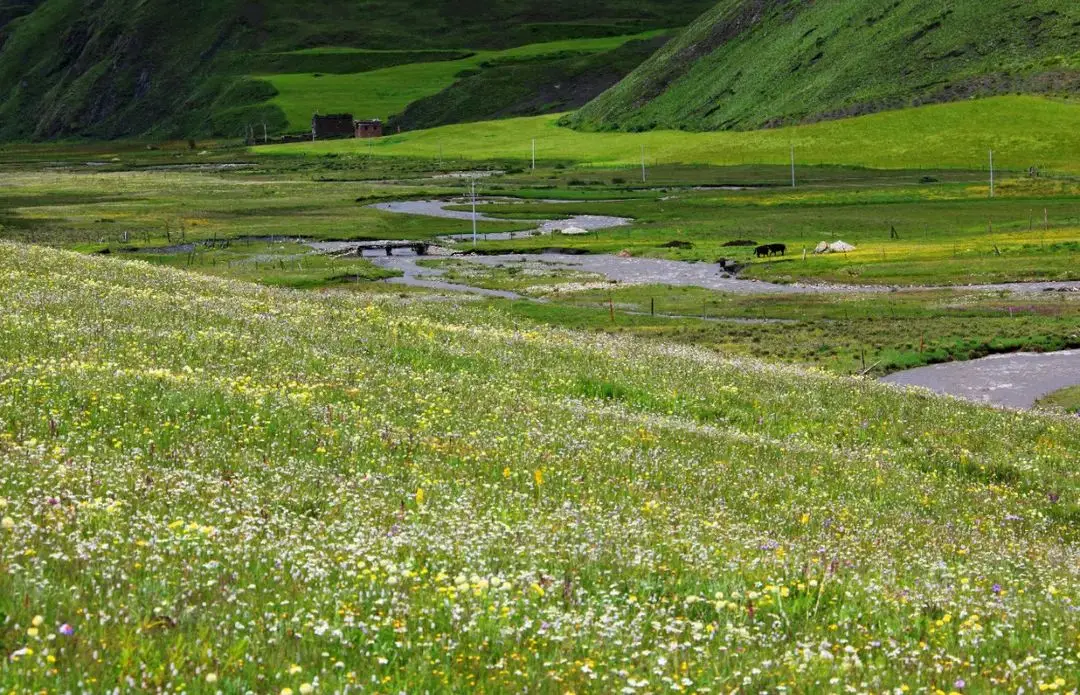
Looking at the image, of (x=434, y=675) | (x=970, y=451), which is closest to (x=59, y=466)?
(x=434, y=675)

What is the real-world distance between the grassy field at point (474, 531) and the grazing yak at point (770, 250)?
6489cm

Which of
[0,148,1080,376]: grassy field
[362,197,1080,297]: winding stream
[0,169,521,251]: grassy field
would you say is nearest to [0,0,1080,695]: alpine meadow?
[0,148,1080,376]: grassy field

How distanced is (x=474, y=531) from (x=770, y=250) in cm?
8368

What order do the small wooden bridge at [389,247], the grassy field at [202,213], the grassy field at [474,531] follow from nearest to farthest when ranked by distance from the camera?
the grassy field at [474,531], the small wooden bridge at [389,247], the grassy field at [202,213]

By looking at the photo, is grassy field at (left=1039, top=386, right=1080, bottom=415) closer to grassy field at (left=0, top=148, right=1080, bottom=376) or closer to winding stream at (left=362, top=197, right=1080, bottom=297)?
grassy field at (left=0, top=148, right=1080, bottom=376)

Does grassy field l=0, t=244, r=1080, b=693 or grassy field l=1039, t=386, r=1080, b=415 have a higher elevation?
grassy field l=0, t=244, r=1080, b=693

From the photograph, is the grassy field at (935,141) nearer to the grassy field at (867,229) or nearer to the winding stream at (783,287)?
the grassy field at (867,229)

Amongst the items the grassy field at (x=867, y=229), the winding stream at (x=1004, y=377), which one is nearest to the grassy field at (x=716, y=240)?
the grassy field at (x=867, y=229)

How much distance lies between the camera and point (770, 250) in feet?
305

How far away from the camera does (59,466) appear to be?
1185 centimetres

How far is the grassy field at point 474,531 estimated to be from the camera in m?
8.02

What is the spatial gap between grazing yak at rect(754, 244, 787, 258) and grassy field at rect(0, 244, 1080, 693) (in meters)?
64.9

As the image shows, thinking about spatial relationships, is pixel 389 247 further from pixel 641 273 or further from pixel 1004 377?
pixel 1004 377

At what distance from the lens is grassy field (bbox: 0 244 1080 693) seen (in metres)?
8.02
